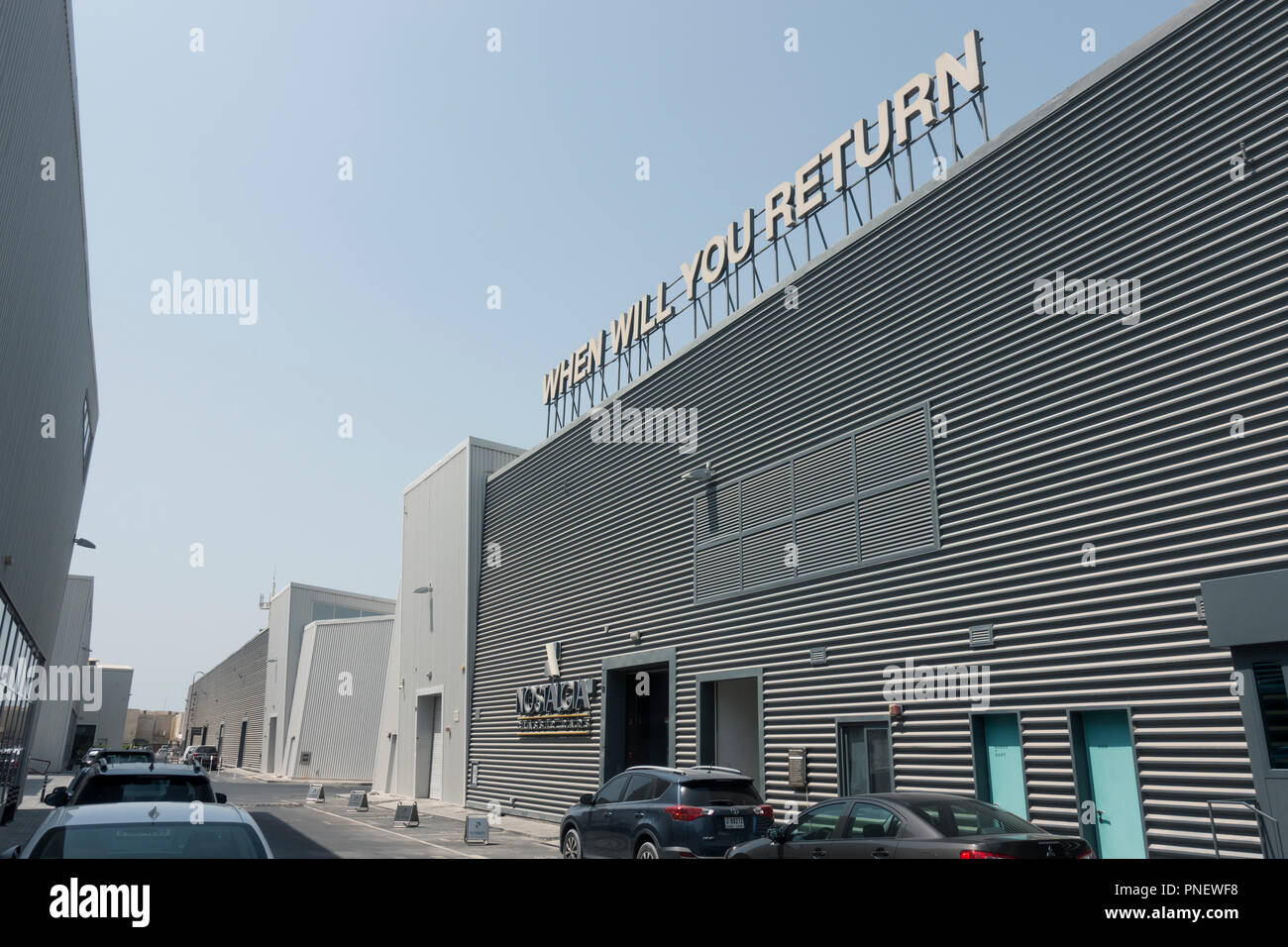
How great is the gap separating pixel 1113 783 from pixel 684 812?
206 inches

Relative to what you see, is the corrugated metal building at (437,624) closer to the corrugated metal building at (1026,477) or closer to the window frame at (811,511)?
the corrugated metal building at (1026,477)

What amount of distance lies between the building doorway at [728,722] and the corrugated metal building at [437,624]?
13.3 m

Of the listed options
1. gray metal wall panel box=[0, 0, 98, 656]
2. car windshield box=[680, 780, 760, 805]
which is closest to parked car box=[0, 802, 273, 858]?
car windshield box=[680, 780, 760, 805]

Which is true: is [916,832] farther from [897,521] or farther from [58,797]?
[58,797]

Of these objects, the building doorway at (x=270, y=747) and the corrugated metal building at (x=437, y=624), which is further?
the building doorway at (x=270, y=747)

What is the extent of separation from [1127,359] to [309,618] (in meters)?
60.9

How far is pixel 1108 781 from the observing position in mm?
10906

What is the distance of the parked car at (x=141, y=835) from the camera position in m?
5.25

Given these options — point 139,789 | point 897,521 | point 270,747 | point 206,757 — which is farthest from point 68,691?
point 897,521

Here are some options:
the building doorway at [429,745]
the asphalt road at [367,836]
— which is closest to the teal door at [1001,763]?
the asphalt road at [367,836]

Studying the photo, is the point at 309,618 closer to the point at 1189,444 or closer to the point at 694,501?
the point at 694,501

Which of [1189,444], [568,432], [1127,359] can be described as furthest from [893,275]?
[568,432]

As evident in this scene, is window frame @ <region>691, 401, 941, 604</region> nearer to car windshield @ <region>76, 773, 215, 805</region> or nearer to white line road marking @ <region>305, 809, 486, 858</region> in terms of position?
white line road marking @ <region>305, 809, 486, 858</region>

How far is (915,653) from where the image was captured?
13.6 meters
